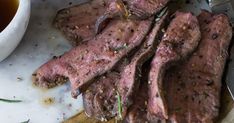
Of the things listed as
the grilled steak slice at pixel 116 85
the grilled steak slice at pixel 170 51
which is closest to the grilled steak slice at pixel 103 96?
the grilled steak slice at pixel 116 85

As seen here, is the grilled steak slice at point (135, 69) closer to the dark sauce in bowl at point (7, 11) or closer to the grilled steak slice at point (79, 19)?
the grilled steak slice at point (79, 19)

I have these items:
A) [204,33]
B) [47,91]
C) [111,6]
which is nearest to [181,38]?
[204,33]

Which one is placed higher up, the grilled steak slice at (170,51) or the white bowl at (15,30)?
the white bowl at (15,30)

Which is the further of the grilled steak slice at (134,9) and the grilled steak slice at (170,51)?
the grilled steak slice at (134,9)

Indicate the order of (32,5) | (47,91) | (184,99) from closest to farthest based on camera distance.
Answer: (184,99) → (47,91) → (32,5)

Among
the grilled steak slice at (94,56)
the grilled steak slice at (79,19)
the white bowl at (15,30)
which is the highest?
the white bowl at (15,30)

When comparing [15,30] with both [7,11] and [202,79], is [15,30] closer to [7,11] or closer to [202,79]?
[7,11]

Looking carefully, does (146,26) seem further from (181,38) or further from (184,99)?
(184,99)
